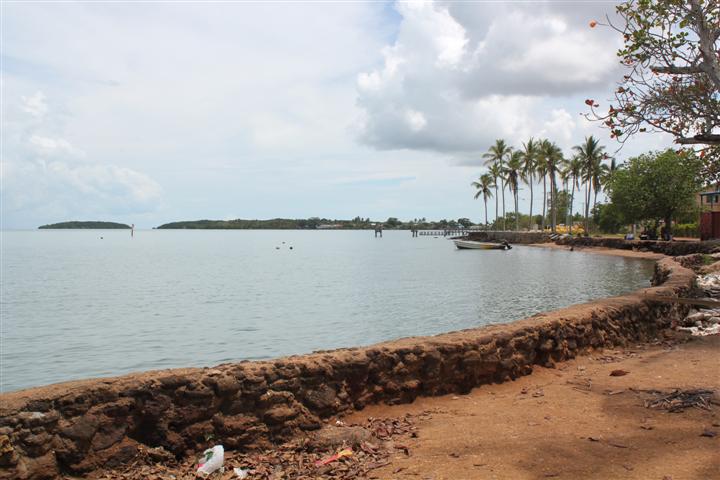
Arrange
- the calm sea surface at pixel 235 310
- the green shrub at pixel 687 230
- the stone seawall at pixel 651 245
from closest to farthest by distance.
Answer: the calm sea surface at pixel 235 310 < the stone seawall at pixel 651 245 < the green shrub at pixel 687 230

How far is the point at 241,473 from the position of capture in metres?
4.75

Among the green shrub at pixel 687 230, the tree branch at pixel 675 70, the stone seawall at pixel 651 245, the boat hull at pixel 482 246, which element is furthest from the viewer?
the boat hull at pixel 482 246

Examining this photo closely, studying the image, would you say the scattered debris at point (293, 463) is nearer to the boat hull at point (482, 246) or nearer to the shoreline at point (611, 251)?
the shoreline at point (611, 251)

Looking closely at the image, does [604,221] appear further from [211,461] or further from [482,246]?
[211,461]

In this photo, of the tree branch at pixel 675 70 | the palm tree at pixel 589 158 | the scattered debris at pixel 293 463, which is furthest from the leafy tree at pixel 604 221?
the scattered debris at pixel 293 463

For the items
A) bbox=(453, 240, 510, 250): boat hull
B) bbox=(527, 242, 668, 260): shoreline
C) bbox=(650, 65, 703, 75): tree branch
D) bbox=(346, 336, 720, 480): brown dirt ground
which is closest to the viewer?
bbox=(346, 336, 720, 480): brown dirt ground

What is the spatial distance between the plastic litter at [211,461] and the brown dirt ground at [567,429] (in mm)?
1401

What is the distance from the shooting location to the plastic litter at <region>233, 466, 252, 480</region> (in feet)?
15.4

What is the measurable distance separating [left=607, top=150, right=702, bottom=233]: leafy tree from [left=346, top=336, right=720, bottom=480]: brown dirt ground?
1756 inches

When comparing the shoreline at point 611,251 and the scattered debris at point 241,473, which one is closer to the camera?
the scattered debris at point 241,473

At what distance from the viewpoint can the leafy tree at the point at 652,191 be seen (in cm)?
4697

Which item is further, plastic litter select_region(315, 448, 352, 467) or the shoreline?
the shoreline

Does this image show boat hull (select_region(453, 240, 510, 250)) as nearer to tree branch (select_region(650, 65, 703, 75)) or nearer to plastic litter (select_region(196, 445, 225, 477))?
tree branch (select_region(650, 65, 703, 75))

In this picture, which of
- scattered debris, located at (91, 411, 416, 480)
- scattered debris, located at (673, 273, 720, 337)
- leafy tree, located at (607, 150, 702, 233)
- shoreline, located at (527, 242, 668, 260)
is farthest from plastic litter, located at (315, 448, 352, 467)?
leafy tree, located at (607, 150, 702, 233)
